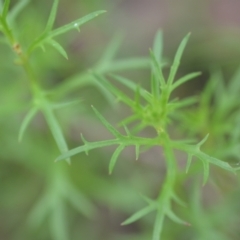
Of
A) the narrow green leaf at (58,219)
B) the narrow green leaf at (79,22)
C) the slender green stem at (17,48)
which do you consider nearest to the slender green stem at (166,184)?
the narrow green leaf at (79,22)

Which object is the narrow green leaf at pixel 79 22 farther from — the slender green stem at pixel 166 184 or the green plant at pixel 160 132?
the slender green stem at pixel 166 184

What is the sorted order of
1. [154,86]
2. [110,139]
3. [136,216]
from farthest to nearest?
[110,139] → [136,216] → [154,86]

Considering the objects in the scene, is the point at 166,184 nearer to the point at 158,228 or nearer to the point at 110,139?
the point at 158,228

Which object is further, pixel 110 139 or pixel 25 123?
pixel 110 139

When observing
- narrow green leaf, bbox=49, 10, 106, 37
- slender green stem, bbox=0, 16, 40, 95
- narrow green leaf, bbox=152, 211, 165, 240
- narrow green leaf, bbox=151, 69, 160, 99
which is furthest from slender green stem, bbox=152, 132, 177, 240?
slender green stem, bbox=0, 16, 40, 95

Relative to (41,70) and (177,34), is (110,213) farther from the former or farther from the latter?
(177,34)

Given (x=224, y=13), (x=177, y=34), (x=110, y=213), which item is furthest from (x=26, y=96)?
(x=224, y=13)

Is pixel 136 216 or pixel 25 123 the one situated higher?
pixel 25 123

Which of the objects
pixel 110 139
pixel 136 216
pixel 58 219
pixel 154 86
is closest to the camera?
pixel 154 86

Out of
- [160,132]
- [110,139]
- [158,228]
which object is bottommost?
[158,228]

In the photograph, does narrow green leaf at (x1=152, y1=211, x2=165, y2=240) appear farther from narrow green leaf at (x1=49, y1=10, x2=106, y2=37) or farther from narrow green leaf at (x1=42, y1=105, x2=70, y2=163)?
narrow green leaf at (x1=49, y1=10, x2=106, y2=37)

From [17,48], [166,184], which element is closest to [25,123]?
[17,48]
